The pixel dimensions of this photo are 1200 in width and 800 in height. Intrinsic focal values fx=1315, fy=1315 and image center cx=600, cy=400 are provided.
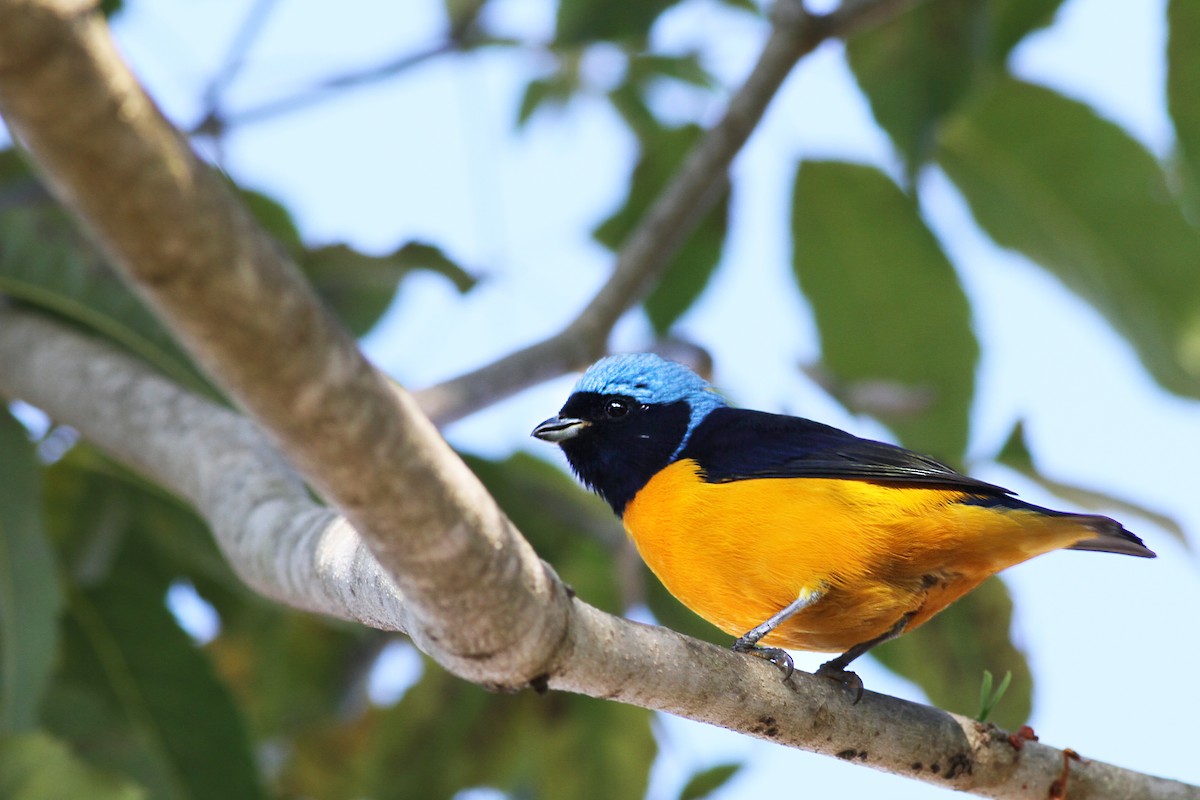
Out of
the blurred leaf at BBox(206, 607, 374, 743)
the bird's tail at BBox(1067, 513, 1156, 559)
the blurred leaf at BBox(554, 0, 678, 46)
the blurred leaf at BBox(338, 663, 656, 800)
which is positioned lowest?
the blurred leaf at BBox(206, 607, 374, 743)

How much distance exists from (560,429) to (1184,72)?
6.63 feet

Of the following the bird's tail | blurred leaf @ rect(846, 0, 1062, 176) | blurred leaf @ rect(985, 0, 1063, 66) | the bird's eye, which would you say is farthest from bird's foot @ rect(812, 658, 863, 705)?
blurred leaf @ rect(985, 0, 1063, 66)

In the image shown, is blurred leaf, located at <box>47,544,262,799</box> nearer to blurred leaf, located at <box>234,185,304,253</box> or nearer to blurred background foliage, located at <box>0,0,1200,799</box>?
blurred background foliage, located at <box>0,0,1200,799</box>

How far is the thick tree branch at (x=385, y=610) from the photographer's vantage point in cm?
195

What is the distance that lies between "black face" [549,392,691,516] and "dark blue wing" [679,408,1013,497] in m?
0.18

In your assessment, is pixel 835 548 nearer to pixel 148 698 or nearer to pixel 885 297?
pixel 885 297

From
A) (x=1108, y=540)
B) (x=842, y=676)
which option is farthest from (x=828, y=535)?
(x=1108, y=540)

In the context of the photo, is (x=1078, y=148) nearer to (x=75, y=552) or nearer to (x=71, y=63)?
(x=75, y=552)

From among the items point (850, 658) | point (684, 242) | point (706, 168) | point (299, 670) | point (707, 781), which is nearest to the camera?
point (850, 658)

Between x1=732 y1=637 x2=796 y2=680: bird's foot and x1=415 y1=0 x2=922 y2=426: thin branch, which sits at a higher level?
x1=415 y1=0 x2=922 y2=426: thin branch

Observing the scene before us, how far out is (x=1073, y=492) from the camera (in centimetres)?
369

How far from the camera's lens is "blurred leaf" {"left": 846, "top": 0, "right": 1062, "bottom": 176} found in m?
4.25

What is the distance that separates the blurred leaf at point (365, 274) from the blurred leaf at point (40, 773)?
6.01 feet

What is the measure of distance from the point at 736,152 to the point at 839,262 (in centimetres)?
79
